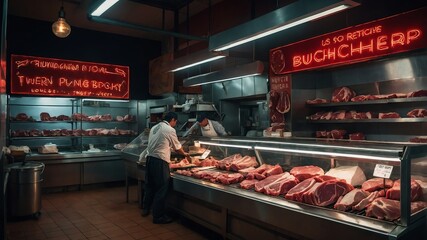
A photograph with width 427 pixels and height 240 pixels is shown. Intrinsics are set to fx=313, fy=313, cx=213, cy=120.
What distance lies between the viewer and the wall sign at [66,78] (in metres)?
7.93

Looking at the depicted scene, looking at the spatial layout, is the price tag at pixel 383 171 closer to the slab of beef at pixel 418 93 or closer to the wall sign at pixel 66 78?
the slab of beef at pixel 418 93

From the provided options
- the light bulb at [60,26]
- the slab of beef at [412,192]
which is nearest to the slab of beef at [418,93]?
the slab of beef at [412,192]

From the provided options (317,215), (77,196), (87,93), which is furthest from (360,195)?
(87,93)

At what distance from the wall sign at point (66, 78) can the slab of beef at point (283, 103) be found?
198 inches

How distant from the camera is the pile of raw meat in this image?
2.74 meters

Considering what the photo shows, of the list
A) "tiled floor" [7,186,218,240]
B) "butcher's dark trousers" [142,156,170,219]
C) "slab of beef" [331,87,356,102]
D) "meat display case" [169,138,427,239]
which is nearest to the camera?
"meat display case" [169,138,427,239]

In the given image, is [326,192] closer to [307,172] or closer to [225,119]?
[307,172]

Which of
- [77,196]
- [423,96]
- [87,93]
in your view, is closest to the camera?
[423,96]

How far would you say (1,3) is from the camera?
2352 mm

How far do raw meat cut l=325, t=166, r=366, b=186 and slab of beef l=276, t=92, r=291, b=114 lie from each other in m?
2.83

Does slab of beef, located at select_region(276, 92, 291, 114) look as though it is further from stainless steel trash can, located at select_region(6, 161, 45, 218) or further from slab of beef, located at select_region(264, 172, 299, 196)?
stainless steel trash can, located at select_region(6, 161, 45, 218)

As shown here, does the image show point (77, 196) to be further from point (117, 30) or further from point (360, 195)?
point (360, 195)

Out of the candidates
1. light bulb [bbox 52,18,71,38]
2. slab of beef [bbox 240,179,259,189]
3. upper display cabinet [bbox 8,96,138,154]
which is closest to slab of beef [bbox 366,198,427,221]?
slab of beef [bbox 240,179,259,189]

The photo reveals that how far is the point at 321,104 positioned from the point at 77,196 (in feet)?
19.5
